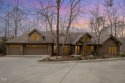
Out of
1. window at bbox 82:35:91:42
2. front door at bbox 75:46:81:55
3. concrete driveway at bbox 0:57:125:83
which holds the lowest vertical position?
concrete driveway at bbox 0:57:125:83

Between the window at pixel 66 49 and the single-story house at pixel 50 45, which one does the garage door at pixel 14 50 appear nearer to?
the single-story house at pixel 50 45

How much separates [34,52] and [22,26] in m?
19.4

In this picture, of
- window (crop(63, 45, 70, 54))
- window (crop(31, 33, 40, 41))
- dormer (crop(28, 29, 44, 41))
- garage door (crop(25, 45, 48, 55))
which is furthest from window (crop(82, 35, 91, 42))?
window (crop(31, 33, 40, 41))

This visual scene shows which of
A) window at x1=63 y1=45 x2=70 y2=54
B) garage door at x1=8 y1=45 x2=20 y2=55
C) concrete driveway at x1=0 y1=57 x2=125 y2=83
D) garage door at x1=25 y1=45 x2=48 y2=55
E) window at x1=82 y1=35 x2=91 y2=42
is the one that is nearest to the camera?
concrete driveway at x1=0 y1=57 x2=125 y2=83

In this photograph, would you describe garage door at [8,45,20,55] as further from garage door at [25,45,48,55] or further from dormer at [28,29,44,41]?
dormer at [28,29,44,41]

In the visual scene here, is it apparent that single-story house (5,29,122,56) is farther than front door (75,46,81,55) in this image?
No

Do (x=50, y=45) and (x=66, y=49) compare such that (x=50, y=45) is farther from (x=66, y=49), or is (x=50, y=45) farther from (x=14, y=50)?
(x=14, y=50)

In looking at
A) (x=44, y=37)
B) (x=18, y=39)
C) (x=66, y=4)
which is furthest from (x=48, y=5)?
(x=18, y=39)

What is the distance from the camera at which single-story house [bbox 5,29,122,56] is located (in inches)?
1359

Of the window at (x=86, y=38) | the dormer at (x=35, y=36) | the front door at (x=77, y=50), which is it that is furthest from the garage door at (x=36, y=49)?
the window at (x=86, y=38)

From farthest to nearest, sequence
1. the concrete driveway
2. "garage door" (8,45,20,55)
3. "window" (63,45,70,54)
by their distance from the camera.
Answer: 1. "window" (63,45,70,54)
2. "garage door" (8,45,20,55)
3. the concrete driveway

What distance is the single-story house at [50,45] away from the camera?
34531 mm

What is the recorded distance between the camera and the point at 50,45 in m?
34.6

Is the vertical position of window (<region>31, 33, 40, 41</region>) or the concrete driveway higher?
window (<region>31, 33, 40, 41</region>)
